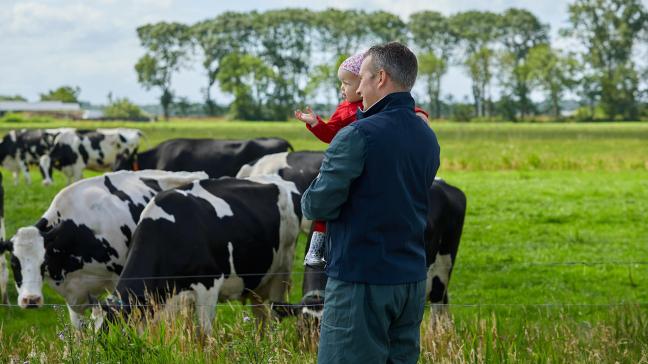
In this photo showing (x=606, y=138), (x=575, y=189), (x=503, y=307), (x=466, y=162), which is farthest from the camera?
(x=606, y=138)

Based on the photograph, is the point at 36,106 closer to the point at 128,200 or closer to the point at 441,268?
→ the point at 128,200

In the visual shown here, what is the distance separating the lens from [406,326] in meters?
4.20

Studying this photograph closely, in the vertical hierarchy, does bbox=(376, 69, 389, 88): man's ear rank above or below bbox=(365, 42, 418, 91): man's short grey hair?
below

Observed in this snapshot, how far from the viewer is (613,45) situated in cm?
9488

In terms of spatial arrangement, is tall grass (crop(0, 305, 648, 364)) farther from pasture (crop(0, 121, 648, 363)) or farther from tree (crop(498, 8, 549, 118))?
tree (crop(498, 8, 549, 118))

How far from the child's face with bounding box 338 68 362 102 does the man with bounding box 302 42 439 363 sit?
0.52 metres

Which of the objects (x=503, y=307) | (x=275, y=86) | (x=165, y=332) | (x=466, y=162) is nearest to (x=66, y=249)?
(x=165, y=332)

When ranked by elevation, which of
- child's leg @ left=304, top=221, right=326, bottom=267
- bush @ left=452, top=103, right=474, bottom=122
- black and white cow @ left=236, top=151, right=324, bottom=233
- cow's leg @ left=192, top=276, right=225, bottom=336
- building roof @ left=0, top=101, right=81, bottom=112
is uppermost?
child's leg @ left=304, top=221, right=326, bottom=267

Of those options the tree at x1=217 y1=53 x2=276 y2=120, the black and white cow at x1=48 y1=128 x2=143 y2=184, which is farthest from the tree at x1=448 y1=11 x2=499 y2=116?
the black and white cow at x1=48 y1=128 x2=143 y2=184

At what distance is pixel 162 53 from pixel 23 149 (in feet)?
259

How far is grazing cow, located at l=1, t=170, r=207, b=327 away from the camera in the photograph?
8.48 meters

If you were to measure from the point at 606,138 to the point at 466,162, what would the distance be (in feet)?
79.8

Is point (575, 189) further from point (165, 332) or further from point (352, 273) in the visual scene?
point (352, 273)

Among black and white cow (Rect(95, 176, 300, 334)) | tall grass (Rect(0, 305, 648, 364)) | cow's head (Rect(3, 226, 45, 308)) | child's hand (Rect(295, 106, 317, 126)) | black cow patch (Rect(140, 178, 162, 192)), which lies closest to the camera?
child's hand (Rect(295, 106, 317, 126))
